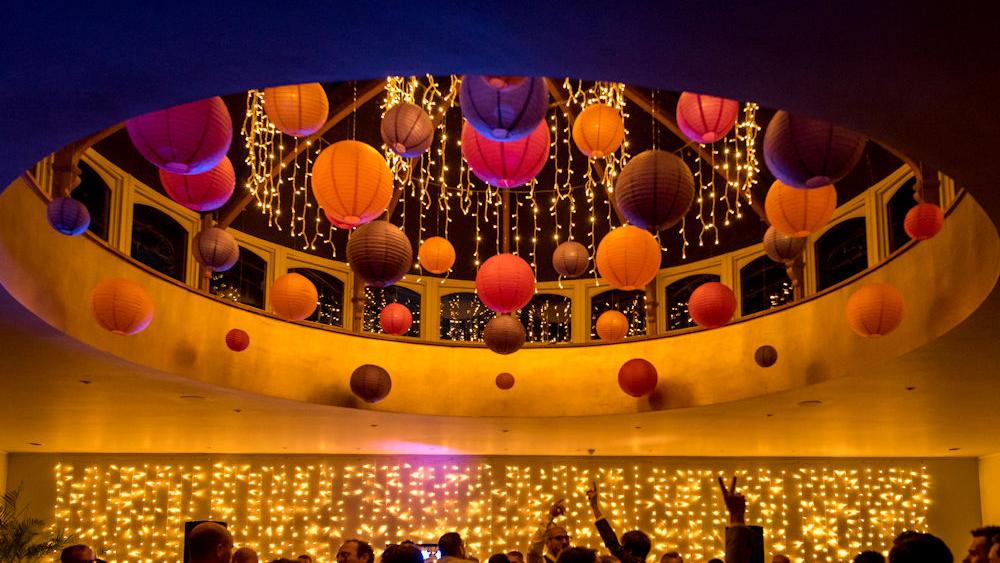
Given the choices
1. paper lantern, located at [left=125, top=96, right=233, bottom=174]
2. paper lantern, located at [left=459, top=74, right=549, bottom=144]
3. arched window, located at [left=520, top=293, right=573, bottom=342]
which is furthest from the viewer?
arched window, located at [left=520, top=293, right=573, bottom=342]

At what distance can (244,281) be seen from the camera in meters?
13.0

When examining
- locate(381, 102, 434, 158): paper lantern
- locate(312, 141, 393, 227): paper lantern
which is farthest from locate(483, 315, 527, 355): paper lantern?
locate(312, 141, 393, 227): paper lantern

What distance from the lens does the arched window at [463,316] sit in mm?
14484

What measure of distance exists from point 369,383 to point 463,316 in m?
5.13

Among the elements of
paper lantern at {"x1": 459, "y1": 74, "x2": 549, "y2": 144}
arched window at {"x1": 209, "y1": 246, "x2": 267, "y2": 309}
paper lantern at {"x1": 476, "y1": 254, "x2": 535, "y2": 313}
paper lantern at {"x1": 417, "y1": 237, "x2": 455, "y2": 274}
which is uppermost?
arched window at {"x1": 209, "y1": 246, "x2": 267, "y2": 309}

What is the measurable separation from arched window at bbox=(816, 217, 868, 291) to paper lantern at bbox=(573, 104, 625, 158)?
6.05m

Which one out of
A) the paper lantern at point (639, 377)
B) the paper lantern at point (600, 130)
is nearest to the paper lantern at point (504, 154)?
the paper lantern at point (600, 130)

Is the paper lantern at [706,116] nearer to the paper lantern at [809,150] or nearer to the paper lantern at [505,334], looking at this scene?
the paper lantern at [809,150]

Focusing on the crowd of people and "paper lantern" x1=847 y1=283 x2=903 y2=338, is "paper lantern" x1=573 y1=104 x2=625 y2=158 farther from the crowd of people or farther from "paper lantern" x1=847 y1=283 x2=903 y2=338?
"paper lantern" x1=847 y1=283 x2=903 y2=338

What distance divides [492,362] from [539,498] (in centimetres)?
451

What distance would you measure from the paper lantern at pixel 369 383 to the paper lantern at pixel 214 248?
234cm

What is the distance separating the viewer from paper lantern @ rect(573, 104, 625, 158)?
6.07 m

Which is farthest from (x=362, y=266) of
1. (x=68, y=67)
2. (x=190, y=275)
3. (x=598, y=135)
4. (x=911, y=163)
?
(x=190, y=275)

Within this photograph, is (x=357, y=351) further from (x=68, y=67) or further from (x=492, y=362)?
(x=68, y=67)
